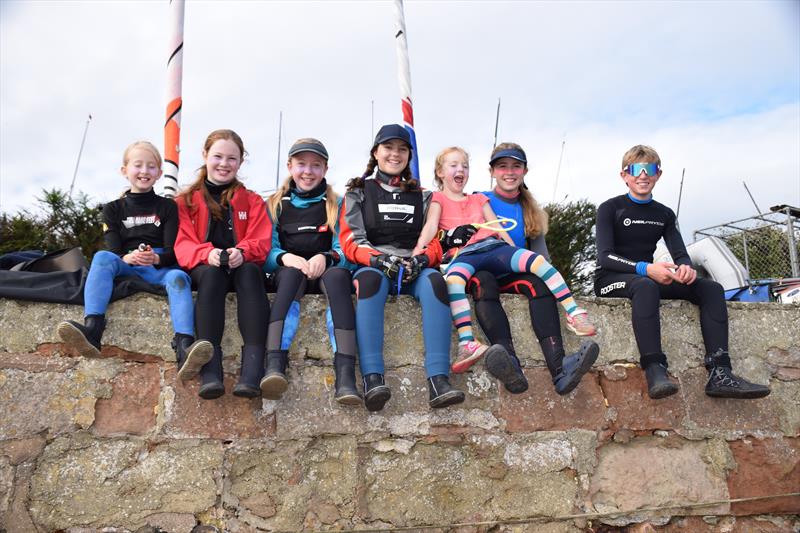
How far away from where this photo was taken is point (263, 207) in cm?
339

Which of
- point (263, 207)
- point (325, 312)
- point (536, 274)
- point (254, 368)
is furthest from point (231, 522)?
point (536, 274)

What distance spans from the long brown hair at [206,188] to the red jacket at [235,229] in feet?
0.07

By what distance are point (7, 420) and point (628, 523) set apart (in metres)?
2.78

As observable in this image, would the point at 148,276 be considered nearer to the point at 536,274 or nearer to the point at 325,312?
the point at 325,312

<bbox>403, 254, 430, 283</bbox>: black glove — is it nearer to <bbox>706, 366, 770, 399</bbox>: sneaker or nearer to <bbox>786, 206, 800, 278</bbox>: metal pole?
<bbox>706, 366, 770, 399</bbox>: sneaker

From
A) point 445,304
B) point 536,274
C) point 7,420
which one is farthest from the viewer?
point 536,274

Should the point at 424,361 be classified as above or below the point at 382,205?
below

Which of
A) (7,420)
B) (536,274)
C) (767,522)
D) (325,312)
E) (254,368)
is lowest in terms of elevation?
(767,522)

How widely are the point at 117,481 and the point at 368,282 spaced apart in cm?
134

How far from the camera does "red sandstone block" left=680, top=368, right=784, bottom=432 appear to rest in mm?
3225

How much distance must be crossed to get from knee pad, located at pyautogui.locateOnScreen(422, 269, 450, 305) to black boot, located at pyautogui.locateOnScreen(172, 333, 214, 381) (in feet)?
3.32

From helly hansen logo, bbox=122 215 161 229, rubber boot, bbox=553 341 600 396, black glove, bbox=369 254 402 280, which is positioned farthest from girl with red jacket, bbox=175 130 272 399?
rubber boot, bbox=553 341 600 396

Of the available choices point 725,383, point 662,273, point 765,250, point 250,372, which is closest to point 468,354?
point 250,372

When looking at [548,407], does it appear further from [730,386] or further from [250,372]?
[250,372]
